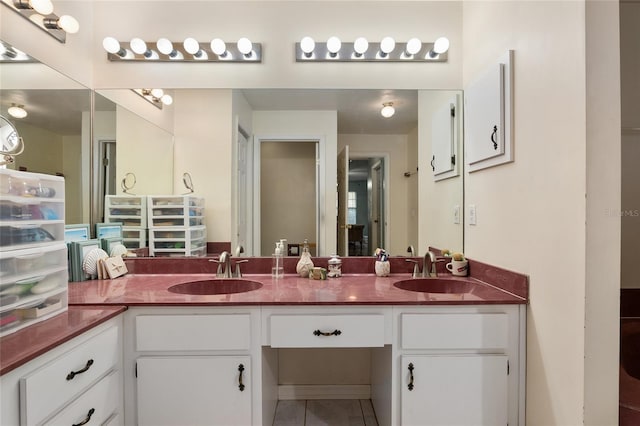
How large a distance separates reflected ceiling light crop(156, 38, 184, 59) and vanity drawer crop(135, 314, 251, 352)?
1.44 metres

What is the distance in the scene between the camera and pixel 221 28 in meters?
1.89

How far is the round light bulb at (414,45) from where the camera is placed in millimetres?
1843

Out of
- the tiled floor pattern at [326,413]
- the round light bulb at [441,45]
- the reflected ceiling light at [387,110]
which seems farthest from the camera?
the reflected ceiling light at [387,110]

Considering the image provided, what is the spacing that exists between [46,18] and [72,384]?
1642 mm

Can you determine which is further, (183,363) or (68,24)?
(68,24)

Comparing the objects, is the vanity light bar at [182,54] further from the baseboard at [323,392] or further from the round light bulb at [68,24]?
the baseboard at [323,392]

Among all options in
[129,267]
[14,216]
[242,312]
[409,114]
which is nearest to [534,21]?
[409,114]

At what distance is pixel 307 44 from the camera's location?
1.83m

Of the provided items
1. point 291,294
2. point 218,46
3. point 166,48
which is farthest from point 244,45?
point 291,294

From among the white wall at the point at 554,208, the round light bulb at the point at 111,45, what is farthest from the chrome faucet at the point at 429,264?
the round light bulb at the point at 111,45

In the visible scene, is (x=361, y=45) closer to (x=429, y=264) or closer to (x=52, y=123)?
(x=429, y=264)

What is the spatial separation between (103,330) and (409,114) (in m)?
1.83

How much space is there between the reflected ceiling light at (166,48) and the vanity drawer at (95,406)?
1.63 m

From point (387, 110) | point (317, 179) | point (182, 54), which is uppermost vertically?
point (182, 54)
